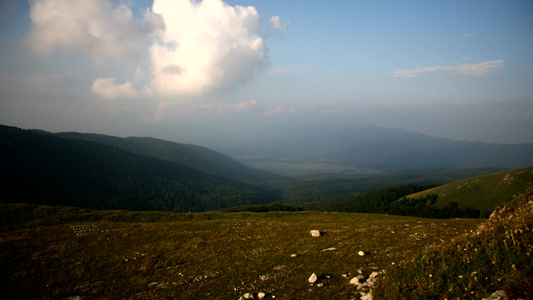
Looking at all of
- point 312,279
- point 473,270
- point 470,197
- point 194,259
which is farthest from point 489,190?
point 194,259

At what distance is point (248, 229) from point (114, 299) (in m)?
12.2

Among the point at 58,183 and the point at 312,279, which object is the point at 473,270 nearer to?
the point at 312,279

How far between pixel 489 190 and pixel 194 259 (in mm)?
80038

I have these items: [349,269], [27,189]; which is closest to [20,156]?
[27,189]

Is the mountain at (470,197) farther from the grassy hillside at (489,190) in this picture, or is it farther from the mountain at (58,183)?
the mountain at (58,183)

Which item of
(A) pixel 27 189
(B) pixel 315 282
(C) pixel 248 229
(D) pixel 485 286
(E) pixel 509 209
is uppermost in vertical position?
(E) pixel 509 209

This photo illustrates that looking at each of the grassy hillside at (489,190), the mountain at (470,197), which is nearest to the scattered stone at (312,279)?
the mountain at (470,197)

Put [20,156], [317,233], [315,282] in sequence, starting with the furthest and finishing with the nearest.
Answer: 1. [20,156]
2. [317,233]
3. [315,282]

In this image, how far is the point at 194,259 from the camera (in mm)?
13656

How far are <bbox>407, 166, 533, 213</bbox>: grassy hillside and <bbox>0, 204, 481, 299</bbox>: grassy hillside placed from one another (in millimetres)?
56395

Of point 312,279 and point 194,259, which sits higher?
point 312,279

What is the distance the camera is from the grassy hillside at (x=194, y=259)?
10.1m

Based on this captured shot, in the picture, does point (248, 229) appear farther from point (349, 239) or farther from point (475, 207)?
point (475, 207)

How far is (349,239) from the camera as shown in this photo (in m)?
16.2
